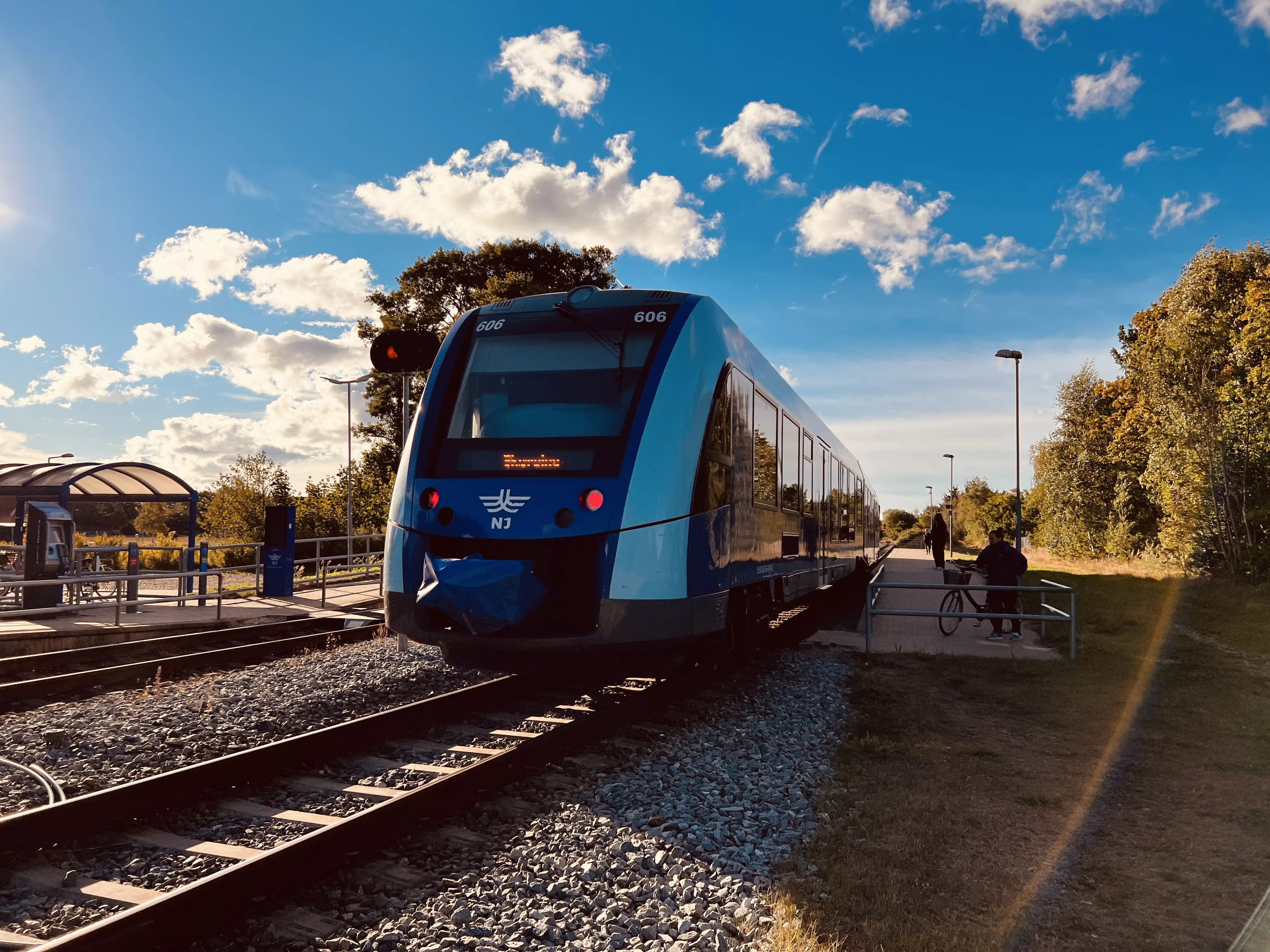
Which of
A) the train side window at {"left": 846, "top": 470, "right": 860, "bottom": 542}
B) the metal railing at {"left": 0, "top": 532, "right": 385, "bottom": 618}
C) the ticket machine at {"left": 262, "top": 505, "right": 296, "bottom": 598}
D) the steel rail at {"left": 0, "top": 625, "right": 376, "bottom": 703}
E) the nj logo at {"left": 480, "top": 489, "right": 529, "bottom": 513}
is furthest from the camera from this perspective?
the train side window at {"left": 846, "top": 470, "right": 860, "bottom": 542}

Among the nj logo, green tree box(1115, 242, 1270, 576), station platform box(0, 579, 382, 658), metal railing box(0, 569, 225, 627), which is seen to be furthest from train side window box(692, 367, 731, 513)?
green tree box(1115, 242, 1270, 576)

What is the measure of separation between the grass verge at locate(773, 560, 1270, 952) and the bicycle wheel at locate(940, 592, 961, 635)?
9.95 feet

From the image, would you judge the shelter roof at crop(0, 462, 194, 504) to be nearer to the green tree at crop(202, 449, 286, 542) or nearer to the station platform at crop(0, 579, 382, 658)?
the station platform at crop(0, 579, 382, 658)

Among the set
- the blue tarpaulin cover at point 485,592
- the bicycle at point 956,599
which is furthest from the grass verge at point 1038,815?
the bicycle at point 956,599

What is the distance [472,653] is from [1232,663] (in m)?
11.2

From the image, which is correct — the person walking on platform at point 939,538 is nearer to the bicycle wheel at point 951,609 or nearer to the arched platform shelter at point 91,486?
the bicycle wheel at point 951,609

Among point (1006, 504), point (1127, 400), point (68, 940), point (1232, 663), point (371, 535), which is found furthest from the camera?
point (1006, 504)

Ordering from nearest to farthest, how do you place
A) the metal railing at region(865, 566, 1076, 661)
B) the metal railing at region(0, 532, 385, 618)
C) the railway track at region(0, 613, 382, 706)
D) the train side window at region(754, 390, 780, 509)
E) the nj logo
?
the nj logo → the railway track at region(0, 613, 382, 706) → the train side window at region(754, 390, 780, 509) → the metal railing at region(865, 566, 1076, 661) → the metal railing at region(0, 532, 385, 618)

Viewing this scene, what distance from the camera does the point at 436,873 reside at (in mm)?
4184

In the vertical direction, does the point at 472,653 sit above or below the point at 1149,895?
above

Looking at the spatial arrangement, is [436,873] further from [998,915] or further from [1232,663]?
[1232,663]

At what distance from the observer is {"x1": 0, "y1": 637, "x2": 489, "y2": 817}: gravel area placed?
5848 mm

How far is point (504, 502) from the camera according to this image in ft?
22.5

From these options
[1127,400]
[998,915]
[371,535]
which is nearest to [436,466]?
[998,915]
